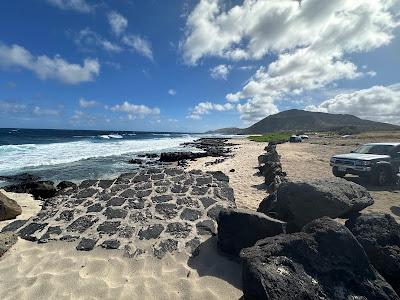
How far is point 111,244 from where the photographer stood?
550 cm

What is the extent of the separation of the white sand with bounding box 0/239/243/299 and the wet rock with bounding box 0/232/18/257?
121 mm

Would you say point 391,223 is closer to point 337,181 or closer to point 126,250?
point 337,181

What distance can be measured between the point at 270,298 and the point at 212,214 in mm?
3480

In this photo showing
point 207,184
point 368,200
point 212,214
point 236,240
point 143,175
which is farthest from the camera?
point 143,175

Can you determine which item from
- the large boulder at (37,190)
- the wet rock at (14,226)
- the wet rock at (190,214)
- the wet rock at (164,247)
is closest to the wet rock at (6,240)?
the wet rock at (14,226)

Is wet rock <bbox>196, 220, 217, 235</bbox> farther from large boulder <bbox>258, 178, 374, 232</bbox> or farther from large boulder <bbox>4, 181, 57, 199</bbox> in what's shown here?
large boulder <bbox>4, 181, 57, 199</bbox>

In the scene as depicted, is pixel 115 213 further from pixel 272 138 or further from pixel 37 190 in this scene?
pixel 272 138

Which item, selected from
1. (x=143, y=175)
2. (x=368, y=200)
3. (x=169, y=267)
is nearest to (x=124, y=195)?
(x=143, y=175)

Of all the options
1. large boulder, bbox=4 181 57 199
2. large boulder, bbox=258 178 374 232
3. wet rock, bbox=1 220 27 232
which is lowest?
large boulder, bbox=4 181 57 199

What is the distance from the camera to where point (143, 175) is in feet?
29.5

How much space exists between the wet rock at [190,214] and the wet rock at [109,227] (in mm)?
1583

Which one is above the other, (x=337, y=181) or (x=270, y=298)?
(x=337, y=181)

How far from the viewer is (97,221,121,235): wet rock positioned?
19.6 ft

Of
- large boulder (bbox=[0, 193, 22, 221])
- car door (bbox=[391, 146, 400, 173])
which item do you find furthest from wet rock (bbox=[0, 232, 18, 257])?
car door (bbox=[391, 146, 400, 173])
